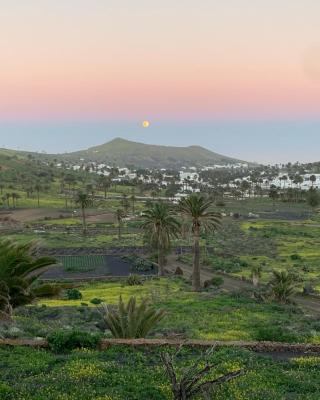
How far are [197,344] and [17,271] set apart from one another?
6615 mm

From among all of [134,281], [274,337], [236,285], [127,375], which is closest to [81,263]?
[134,281]

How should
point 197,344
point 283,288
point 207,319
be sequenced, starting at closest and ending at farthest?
point 197,344, point 207,319, point 283,288

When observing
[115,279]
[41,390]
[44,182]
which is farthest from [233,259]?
[44,182]

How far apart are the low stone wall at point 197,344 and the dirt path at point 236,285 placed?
18.7 m

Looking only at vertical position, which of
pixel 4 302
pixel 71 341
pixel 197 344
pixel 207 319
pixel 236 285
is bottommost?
pixel 236 285

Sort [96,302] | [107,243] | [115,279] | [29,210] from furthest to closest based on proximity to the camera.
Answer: [29,210] → [107,243] → [115,279] → [96,302]

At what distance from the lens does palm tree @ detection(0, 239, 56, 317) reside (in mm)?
16281

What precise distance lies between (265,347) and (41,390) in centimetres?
769

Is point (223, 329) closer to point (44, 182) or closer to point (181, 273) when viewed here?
point (181, 273)

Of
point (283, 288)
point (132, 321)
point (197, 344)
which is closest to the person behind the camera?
point (197, 344)

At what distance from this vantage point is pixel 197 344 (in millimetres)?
15742

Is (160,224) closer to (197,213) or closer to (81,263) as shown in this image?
(197,213)

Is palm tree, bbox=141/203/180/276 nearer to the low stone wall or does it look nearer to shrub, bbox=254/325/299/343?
shrub, bbox=254/325/299/343

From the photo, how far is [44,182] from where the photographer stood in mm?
194375
